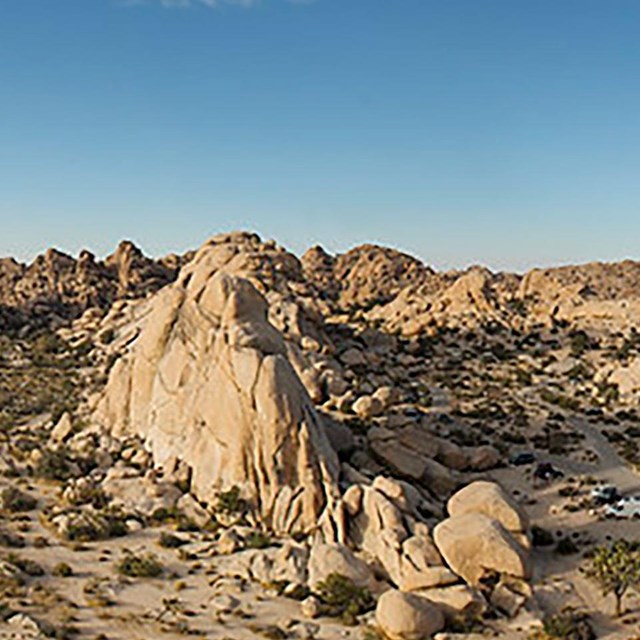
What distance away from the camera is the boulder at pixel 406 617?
24.3 m

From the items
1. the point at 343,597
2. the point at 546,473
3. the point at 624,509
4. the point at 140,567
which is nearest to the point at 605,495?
the point at 624,509

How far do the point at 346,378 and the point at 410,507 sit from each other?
29.3m

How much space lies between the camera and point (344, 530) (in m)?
30.8

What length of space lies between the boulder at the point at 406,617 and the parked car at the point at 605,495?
1743 centimetres

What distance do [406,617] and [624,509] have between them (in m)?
18.2

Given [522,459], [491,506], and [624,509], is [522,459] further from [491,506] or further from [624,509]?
[491,506]

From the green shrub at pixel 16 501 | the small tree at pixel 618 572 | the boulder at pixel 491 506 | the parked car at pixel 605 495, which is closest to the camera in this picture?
the small tree at pixel 618 572

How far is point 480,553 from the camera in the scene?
91.7ft

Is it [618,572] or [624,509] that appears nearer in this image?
[618,572]

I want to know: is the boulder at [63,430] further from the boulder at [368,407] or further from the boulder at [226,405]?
the boulder at [368,407]

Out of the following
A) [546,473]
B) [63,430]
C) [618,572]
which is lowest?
[618,572]

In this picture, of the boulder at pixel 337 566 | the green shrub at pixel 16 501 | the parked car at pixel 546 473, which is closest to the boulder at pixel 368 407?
the parked car at pixel 546 473

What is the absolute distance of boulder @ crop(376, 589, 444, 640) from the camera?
958 inches

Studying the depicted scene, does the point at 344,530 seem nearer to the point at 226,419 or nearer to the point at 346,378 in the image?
the point at 226,419
